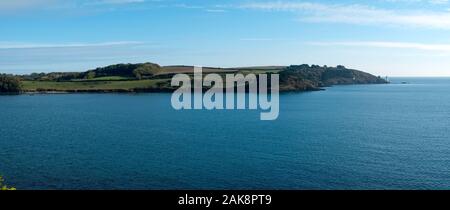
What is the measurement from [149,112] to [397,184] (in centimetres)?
8763

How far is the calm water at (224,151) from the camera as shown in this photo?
170ft

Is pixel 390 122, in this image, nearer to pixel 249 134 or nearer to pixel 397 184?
pixel 249 134

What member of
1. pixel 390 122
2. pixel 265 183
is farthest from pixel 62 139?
pixel 390 122

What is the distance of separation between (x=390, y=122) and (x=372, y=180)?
58.3m

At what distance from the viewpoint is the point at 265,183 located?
50594mm

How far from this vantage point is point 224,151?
69062 millimetres

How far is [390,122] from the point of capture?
10588 cm

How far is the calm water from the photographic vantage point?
51.9 m

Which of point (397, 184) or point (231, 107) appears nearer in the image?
point (397, 184)

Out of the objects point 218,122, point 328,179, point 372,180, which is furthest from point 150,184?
point 218,122
